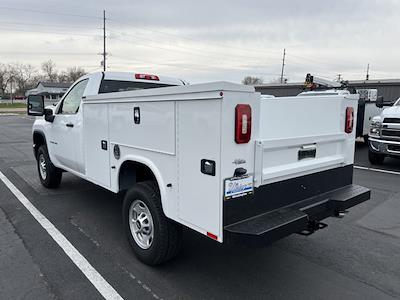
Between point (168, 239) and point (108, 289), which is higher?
point (168, 239)

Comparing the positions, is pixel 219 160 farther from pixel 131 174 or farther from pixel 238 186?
pixel 131 174

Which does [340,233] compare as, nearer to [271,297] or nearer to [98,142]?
[271,297]

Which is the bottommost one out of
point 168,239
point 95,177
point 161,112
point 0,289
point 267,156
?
point 0,289

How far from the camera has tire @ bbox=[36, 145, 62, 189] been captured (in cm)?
644

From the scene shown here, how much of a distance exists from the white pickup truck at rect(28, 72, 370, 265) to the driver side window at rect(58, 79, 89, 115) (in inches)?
20.3

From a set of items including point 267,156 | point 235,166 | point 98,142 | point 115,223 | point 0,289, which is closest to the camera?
point 235,166

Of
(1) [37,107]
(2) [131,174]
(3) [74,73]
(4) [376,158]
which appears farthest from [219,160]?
(3) [74,73]

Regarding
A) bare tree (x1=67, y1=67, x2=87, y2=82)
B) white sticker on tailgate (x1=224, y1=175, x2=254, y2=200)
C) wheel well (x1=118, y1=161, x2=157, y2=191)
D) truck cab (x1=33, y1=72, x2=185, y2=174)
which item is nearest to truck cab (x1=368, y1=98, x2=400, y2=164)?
truck cab (x1=33, y1=72, x2=185, y2=174)

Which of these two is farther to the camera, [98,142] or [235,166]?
[98,142]

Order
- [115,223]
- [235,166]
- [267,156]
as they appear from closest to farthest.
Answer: [235,166] → [267,156] → [115,223]

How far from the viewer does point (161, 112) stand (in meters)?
3.31

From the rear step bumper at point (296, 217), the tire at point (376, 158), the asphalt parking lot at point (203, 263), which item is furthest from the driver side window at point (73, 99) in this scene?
the tire at point (376, 158)

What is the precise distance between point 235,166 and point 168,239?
3.68 feet

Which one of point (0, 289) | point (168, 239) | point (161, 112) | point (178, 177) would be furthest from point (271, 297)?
point (0, 289)
